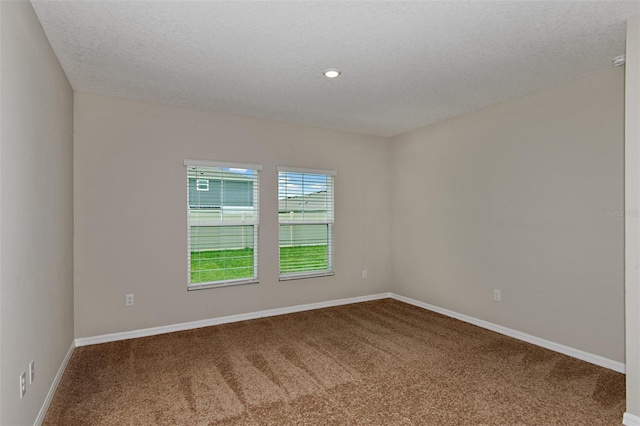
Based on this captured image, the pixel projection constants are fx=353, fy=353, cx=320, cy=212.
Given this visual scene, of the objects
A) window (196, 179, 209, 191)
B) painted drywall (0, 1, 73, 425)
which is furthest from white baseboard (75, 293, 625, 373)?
window (196, 179, 209, 191)

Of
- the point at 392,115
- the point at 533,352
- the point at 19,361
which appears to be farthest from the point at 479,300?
the point at 19,361

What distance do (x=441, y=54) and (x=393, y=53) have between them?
374 mm

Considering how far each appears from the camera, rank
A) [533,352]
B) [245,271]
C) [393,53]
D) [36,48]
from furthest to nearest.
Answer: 1. [245,271]
2. [533,352]
3. [393,53]
4. [36,48]

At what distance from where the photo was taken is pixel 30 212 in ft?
6.81

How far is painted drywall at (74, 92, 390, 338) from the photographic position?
11.7 ft

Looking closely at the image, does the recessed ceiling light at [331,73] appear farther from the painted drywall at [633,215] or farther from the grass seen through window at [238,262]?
the grass seen through window at [238,262]

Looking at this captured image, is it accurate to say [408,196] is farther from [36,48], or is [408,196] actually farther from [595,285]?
[36,48]

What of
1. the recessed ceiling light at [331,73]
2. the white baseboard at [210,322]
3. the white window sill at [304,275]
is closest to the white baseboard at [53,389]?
the white baseboard at [210,322]

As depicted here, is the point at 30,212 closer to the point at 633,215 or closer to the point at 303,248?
the point at 303,248

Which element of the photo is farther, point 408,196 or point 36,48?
point 408,196

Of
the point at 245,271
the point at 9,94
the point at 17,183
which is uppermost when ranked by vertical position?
the point at 9,94

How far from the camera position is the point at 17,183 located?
1.85m

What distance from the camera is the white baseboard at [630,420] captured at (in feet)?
7.07

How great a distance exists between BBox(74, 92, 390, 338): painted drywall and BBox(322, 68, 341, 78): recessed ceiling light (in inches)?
64.1
